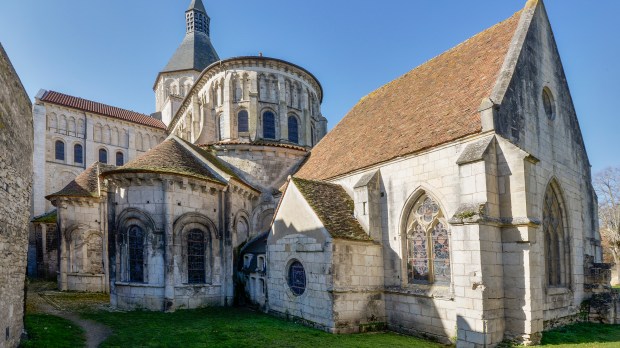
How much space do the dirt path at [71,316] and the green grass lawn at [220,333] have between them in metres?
0.30

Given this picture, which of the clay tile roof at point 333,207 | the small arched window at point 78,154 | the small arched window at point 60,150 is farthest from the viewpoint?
the small arched window at point 78,154

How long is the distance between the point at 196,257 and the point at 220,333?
5.64 meters

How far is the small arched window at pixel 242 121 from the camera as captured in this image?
83.5 ft

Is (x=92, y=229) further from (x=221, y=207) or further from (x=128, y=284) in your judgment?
(x=221, y=207)

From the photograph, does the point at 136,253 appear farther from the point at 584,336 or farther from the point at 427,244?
the point at 584,336

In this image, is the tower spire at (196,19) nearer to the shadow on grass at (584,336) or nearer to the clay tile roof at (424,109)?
the clay tile roof at (424,109)

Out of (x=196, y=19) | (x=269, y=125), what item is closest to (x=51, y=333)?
(x=269, y=125)

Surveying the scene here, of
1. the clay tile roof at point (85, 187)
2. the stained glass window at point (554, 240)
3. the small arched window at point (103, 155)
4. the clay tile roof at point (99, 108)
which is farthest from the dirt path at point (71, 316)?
the clay tile roof at point (99, 108)

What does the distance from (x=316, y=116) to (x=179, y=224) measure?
15159 millimetres

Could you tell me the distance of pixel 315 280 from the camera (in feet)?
41.8

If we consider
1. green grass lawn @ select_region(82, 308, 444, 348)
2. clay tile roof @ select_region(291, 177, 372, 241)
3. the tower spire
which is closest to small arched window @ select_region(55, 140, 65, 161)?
the tower spire

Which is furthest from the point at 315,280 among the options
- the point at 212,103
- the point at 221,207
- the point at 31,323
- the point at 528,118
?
the point at 212,103

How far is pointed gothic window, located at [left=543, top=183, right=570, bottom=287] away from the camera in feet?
41.1

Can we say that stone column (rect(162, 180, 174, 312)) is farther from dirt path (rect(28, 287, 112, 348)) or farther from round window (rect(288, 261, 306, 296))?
round window (rect(288, 261, 306, 296))
